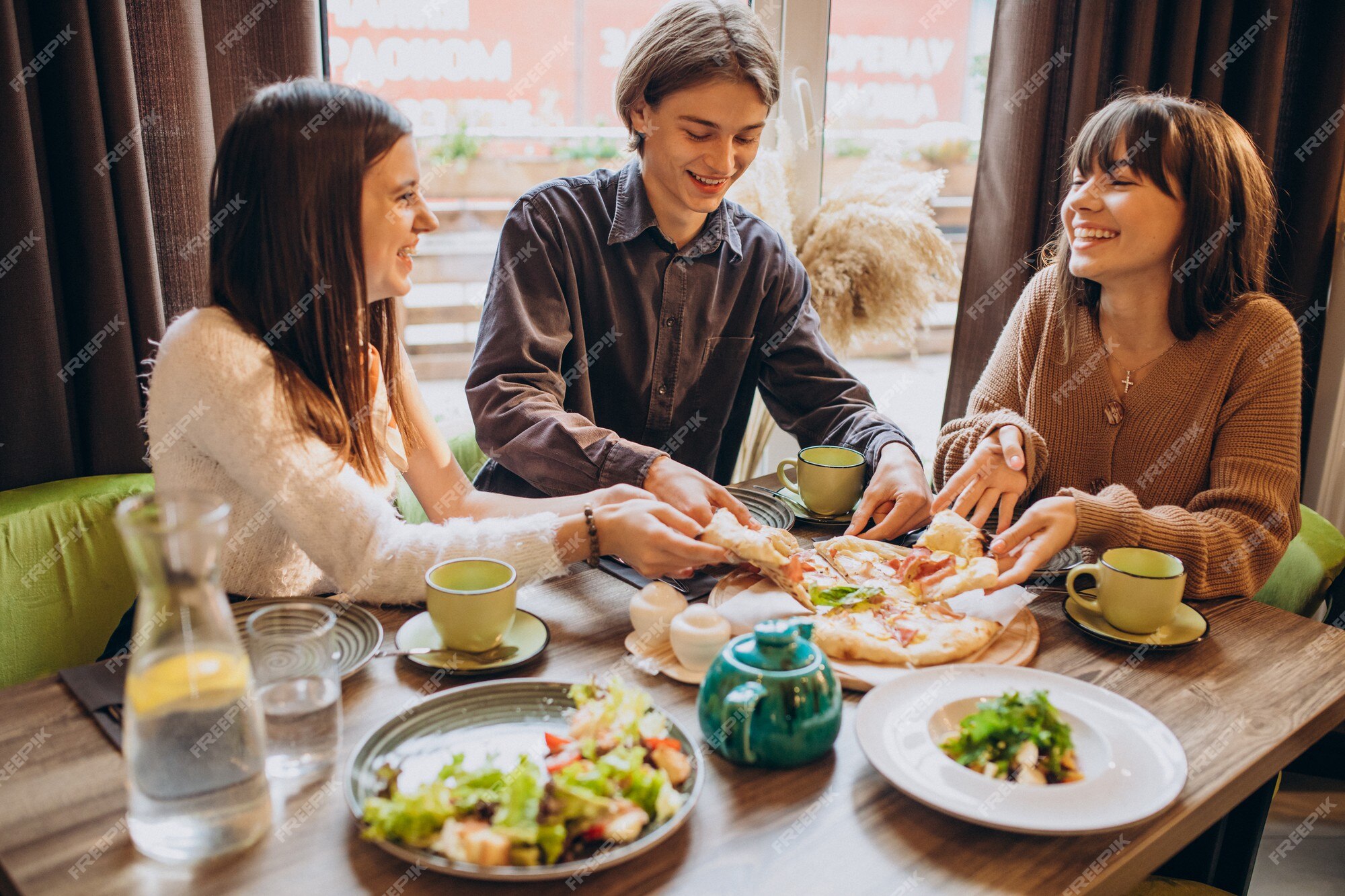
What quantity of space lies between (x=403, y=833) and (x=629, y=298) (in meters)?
1.38

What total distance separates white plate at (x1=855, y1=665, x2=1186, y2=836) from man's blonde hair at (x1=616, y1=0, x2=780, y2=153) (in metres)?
1.22

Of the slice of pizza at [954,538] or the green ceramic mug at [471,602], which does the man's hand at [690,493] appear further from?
the green ceramic mug at [471,602]

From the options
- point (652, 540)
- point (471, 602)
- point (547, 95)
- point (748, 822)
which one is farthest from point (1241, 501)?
point (547, 95)

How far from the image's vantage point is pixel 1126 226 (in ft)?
5.66

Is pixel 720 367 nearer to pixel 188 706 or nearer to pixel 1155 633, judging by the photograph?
pixel 1155 633

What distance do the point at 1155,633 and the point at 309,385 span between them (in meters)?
1.17

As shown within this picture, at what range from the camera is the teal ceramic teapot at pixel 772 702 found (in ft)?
3.19

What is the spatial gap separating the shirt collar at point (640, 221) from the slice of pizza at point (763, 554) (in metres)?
0.83

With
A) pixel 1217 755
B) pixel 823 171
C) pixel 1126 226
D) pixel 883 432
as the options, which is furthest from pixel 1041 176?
pixel 1217 755

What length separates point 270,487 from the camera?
1.27 m

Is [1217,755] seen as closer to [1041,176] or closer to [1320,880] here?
[1320,880]

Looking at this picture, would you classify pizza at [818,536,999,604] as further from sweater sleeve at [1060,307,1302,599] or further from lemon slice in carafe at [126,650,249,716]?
lemon slice in carafe at [126,650,249,716]

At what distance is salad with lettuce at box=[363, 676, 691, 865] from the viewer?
0.83 m

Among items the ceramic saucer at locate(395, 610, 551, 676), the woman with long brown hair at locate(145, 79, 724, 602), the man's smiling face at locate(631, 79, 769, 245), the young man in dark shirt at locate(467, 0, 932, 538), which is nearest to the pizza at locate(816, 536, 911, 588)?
the young man in dark shirt at locate(467, 0, 932, 538)
